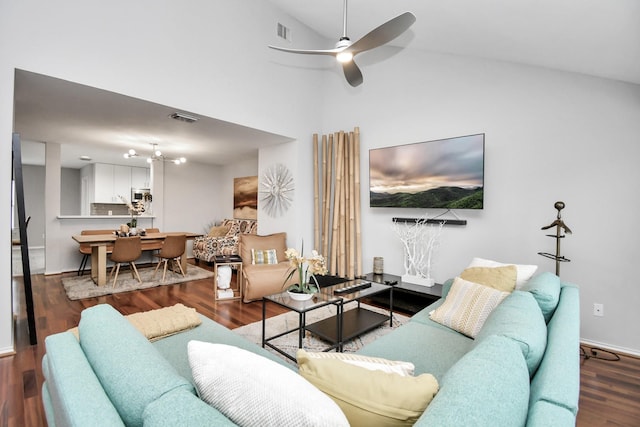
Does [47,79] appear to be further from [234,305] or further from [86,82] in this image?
[234,305]

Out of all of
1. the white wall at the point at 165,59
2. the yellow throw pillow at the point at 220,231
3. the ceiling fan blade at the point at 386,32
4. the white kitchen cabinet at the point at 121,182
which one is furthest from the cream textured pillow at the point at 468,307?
the white kitchen cabinet at the point at 121,182

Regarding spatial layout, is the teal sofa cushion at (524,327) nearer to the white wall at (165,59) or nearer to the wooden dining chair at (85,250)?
the white wall at (165,59)

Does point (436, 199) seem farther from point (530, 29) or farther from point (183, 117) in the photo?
point (183, 117)

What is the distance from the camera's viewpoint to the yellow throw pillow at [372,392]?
81cm

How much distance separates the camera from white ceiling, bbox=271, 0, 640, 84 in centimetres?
198

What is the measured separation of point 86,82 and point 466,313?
3708 millimetres

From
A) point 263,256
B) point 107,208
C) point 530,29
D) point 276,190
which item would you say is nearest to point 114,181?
point 107,208

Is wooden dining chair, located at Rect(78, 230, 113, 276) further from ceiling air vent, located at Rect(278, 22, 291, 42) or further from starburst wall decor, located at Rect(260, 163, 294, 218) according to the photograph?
ceiling air vent, located at Rect(278, 22, 291, 42)

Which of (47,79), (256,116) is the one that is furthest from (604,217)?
(47,79)

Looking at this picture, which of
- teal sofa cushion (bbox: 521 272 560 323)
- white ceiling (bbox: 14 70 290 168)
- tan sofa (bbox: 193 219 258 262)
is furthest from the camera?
tan sofa (bbox: 193 219 258 262)

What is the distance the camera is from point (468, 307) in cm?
200

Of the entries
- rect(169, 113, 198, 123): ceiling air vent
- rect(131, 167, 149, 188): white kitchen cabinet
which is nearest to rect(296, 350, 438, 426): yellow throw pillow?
rect(169, 113, 198, 123): ceiling air vent

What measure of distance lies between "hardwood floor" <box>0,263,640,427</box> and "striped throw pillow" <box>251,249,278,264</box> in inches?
25.2

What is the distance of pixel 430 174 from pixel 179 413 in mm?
3577
